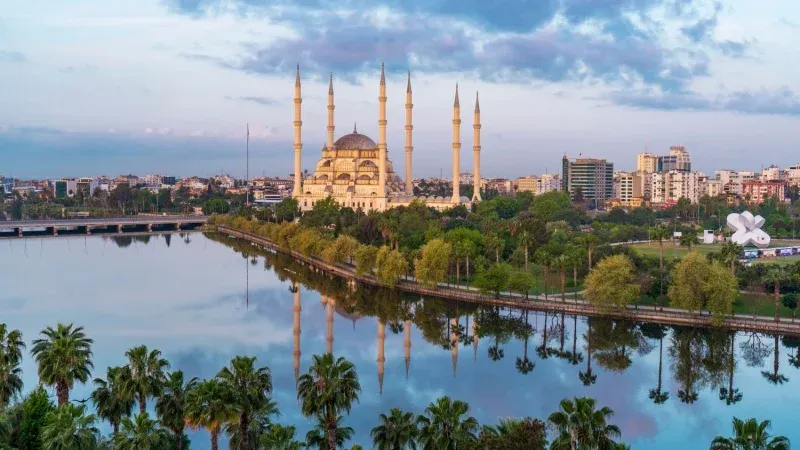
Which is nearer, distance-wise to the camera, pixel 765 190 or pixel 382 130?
pixel 382 130

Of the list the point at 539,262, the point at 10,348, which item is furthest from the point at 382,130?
the point at 10,348

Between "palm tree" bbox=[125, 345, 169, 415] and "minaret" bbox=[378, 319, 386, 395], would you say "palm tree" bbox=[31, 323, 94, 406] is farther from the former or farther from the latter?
"minaret" bbox=[378, 319, 386, 395]

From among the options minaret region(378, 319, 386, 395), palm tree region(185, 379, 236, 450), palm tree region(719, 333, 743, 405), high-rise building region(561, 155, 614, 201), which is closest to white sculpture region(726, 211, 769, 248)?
palm tree region(719, 333, 743, 405)

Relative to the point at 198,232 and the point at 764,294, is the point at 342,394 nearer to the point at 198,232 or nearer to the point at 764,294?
the point at 764,294

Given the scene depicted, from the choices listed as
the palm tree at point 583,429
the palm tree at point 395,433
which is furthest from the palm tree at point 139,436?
the palm tree at point 583,429

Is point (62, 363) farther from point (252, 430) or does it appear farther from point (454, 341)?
point (454, 341)

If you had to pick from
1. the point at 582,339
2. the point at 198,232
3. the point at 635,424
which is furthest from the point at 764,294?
the point at 198,232

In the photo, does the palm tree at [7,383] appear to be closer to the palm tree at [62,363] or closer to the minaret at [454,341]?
the palm tree at [62,363]
